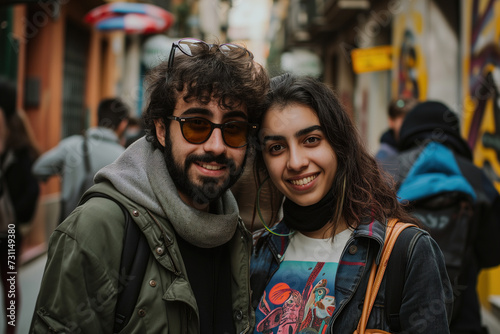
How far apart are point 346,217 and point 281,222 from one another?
0.35 meters

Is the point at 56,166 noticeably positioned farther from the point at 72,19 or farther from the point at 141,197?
the point at 72,19

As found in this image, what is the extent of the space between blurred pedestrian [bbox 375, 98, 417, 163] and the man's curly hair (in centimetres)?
310

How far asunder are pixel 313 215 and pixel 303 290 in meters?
0.30

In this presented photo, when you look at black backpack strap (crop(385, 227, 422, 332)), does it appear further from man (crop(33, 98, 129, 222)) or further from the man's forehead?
man (crop(33, 98, 129, 222))

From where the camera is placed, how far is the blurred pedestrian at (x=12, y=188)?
3670 mm

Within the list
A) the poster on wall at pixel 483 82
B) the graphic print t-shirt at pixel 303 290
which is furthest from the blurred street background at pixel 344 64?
the graphic print t-shirt at pixel 303 290

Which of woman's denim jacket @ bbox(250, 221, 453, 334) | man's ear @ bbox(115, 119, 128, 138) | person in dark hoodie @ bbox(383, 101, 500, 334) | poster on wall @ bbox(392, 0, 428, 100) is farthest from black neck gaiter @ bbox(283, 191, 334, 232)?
poster on wall @ bbox(392, 0, 428, 100)

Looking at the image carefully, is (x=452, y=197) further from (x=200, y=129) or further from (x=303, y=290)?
(x=200, y=129)

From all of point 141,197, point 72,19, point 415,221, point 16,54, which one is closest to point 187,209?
point 141,197

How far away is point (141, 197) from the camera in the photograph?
1.80 metres

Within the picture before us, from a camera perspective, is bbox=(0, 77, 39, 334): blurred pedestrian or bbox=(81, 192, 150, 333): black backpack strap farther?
bbox=(0, 77, 39, 334): blurred pedestrian

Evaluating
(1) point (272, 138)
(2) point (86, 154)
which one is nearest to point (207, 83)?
(1) point (272, 138)

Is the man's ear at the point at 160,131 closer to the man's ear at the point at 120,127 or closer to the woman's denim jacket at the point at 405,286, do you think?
the woman's denim jacket at the point at 405,286

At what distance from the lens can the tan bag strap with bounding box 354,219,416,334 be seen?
177 cm
